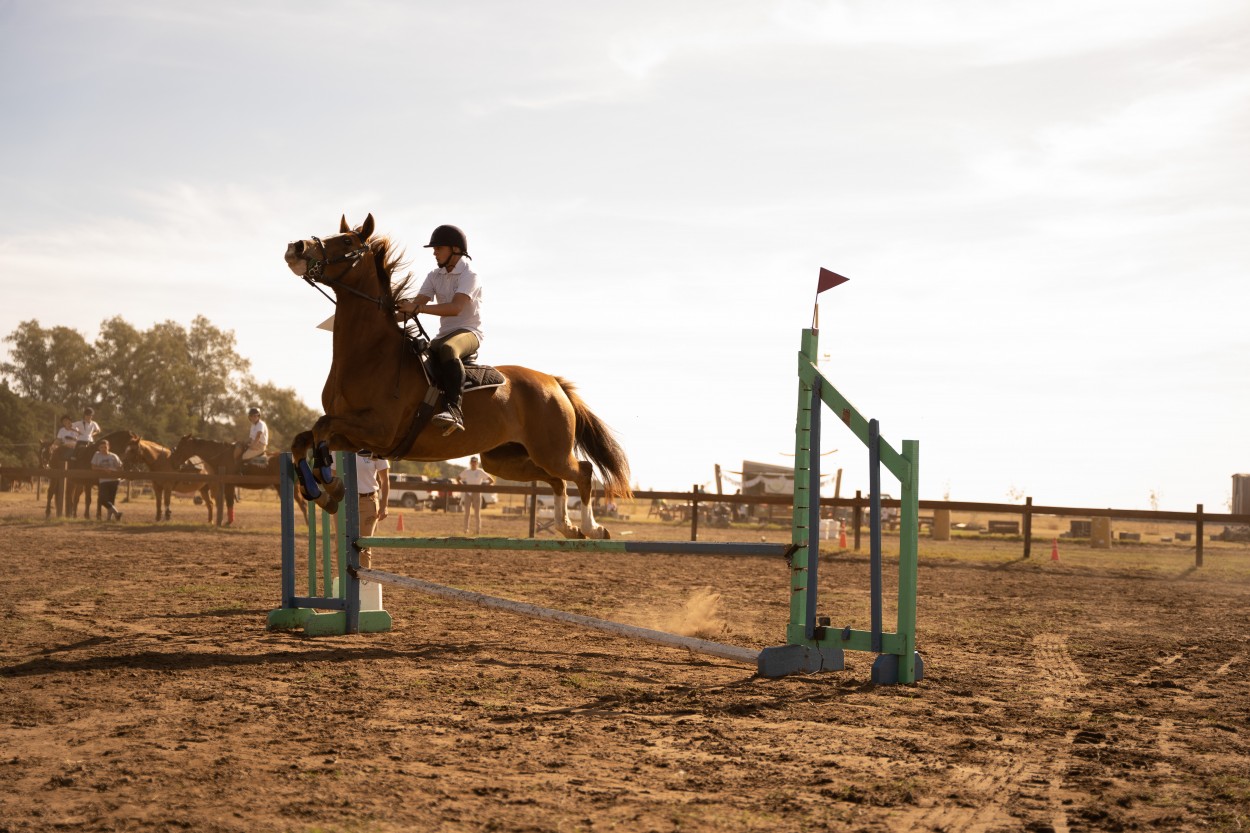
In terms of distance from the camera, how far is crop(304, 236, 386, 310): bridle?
672cm

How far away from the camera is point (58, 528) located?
18.5 meters

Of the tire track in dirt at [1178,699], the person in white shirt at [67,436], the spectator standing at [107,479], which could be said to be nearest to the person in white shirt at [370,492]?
the tire track in dirt at [1178,699]

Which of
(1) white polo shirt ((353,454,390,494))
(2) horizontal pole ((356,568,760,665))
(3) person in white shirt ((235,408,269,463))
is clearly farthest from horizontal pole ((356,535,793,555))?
(3) person in white shirt ((235,408,269,463))

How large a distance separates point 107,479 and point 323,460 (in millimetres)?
16107

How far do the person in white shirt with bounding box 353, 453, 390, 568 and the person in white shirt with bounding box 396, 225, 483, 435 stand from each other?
181 centimetres

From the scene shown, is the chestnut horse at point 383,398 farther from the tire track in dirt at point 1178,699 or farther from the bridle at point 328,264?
the tire track in dirt at point 1178,699

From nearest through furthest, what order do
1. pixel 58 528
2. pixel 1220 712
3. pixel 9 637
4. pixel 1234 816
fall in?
1. pixel 1234 816
2. pixel 1220 712
3. pixel 9 637
4. pixel 58 528

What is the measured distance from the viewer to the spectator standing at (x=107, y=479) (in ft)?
68.7

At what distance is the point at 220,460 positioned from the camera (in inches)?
899

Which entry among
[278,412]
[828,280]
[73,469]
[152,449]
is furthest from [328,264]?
[278,412]

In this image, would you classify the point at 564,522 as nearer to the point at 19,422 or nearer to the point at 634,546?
the point at 634,546

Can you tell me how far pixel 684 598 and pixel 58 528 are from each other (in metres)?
13.1

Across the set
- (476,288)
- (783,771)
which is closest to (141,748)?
(783,771)

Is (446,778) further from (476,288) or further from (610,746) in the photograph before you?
(476,288)
